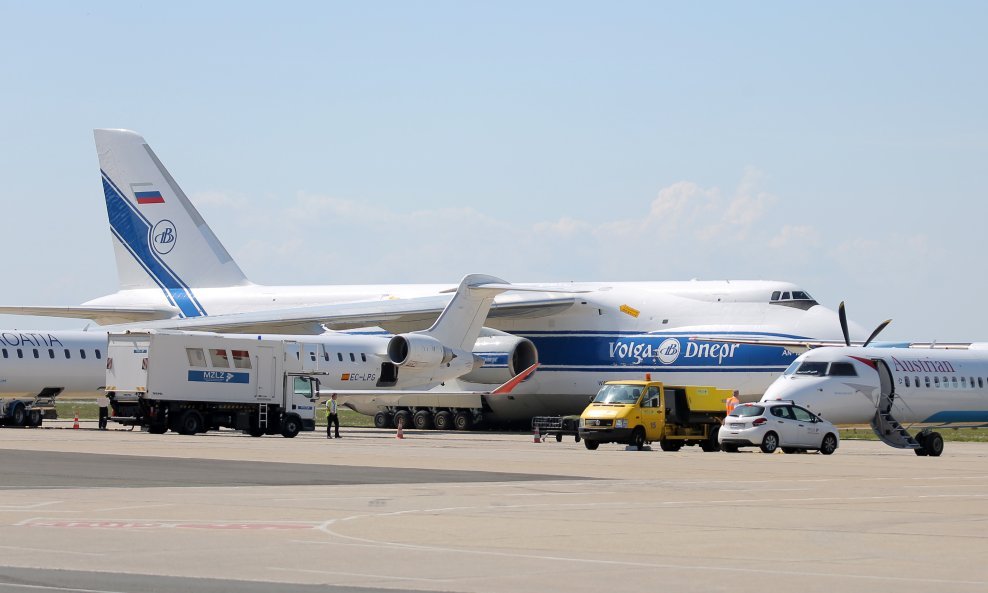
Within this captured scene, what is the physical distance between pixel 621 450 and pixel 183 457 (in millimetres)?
10339

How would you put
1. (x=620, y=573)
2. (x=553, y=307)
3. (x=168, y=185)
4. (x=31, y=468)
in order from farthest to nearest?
(x=168, y=185)
(x=553, y=307)
(x=31, y=468)
(x=620, y=573)

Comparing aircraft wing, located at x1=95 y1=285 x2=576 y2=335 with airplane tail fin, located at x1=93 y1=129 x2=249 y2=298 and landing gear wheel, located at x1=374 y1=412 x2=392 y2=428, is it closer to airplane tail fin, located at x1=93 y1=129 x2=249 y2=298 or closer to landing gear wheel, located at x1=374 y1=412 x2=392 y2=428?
landing gear wheel, located at x1=374 y1=412 x2=392 y2=428

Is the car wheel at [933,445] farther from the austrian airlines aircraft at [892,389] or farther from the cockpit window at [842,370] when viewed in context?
the cockpit window at [842,370]

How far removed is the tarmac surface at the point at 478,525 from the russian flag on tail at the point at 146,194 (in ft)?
98.1

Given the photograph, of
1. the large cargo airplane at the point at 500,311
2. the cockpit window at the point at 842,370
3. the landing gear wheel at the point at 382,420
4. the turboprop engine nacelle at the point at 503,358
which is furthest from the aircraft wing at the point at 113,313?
the cockpit window at the point at 842,370

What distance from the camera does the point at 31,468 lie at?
2006 cm

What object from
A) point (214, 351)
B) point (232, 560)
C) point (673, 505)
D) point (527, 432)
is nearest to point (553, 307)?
point (527, 432)

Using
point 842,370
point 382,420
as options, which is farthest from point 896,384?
point 382,420

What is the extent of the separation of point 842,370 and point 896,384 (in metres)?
2.01

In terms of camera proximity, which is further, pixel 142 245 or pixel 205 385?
pixel 142 245

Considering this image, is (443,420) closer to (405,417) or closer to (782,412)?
(405,417)

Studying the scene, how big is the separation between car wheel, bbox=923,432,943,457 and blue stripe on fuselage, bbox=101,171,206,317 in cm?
2898

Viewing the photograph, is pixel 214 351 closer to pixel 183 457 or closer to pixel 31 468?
pixel 183 457

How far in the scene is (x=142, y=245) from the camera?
52750 millimetres
